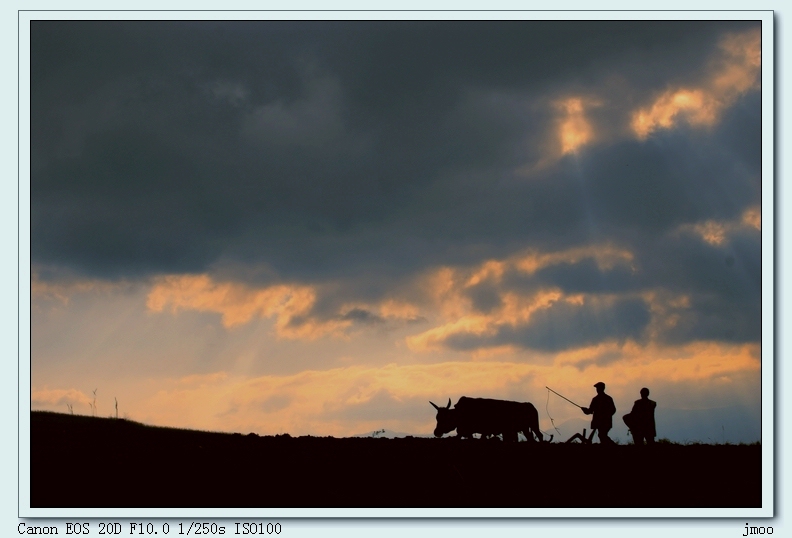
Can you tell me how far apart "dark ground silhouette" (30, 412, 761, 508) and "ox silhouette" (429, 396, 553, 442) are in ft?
18.9

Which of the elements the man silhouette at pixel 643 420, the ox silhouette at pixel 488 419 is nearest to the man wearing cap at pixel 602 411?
the man silhouette at pixel 643 420

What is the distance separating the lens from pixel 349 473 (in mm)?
17703

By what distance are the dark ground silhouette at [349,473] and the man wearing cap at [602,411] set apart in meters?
0.87

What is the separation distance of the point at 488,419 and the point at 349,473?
9.79 metres

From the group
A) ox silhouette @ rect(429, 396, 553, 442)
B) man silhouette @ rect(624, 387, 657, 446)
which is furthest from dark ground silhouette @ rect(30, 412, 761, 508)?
ox silhouette @ rect(429, 396, 553, 442)

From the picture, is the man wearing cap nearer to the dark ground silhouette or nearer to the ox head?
the dark ground silhouette

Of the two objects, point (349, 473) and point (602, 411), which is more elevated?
point (602, 411)

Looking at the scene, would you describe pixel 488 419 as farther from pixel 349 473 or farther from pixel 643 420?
pixel 349 473

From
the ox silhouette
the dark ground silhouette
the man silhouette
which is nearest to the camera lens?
the dark ground silhouette

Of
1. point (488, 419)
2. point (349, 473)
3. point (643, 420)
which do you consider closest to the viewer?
point (349, 473)

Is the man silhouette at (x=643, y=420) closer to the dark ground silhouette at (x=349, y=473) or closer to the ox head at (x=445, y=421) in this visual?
the dark ground silhouette at (x=349, y=473)

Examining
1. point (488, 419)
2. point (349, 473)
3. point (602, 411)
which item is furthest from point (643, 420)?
point (349, 473)

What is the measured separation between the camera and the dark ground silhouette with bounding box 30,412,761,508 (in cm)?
1611
